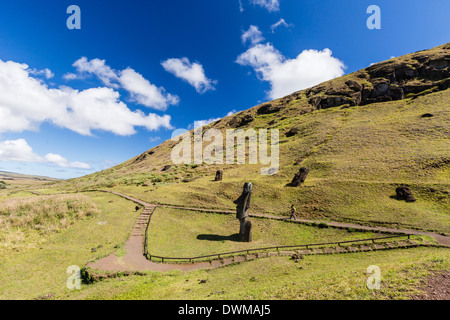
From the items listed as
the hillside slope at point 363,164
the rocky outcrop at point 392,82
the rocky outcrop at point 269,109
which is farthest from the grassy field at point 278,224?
the rocky outcrop at point 269,109

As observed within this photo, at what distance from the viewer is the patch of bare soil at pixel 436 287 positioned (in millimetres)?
8492

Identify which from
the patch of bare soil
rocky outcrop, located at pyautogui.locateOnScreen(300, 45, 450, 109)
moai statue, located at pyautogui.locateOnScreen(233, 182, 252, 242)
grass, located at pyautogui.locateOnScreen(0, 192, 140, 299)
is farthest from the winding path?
rocky outcrop, located at pyautogui.locateOnScreen(300, 45, 450, 109)

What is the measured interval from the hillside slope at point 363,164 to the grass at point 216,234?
158 inches

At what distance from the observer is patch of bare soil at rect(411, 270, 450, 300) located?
334 inches

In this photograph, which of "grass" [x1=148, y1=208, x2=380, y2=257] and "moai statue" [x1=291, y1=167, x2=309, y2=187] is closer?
"grass" [x1=148, y1=208, x2=380, y2=257]

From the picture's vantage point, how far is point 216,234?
2369cm

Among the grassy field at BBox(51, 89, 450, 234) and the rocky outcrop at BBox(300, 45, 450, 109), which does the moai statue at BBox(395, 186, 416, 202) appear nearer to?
the grassy field at BBox(51, 89, 450, 234)

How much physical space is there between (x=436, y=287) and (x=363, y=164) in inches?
1301

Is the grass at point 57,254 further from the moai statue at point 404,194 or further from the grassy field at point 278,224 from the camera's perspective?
the moai statue at point 404,194

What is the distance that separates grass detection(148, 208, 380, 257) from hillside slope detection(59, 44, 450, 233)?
13.2 ft

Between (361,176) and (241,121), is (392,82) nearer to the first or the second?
(241,121)
